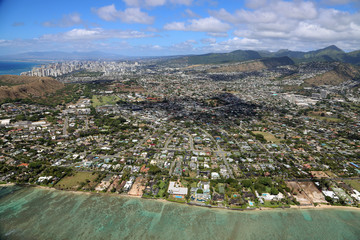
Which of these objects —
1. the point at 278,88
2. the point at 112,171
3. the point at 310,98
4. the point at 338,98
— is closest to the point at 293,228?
the point at 112,171

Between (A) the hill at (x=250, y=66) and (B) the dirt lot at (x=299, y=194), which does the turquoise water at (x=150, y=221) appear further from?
(A) the hill at (x=250, y=66)

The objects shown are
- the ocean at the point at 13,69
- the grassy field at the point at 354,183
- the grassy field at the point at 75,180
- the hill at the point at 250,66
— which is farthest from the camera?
the hill at the point at 250,66

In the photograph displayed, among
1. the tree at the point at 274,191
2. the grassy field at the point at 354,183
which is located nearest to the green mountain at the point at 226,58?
the grassy field at the point at 354,183

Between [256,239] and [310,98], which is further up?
[310,98]

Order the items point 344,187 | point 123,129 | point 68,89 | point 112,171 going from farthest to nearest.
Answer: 1. point 68,89
2. point 123,129
3. point 112,171
4. point 344,187

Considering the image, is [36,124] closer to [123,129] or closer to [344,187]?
[123,129]

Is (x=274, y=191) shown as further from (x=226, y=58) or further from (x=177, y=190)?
(x=226, y=58)

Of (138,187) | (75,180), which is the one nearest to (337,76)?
(138,187)

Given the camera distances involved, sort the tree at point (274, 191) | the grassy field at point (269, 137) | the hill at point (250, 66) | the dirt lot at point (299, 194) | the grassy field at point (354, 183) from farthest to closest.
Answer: the hill at point (250, 66) → the grassy field at point (269, 137) → the grassy field at point (354, 183) → the tree at point (274, 191) → the dirt lot at point (299, 194)
